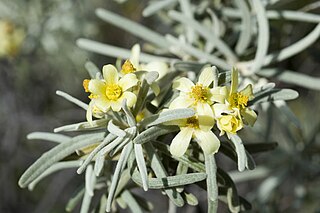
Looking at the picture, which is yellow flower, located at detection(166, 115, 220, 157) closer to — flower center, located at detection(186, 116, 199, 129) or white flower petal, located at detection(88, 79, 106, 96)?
flower center, located at detection(186, 116, 199, 129)

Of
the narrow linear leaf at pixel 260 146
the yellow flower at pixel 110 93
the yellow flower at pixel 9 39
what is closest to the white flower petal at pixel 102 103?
the yellow flower at pixel 110 93

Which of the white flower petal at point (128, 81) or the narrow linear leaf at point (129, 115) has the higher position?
the white flower petal at point (128, 81)

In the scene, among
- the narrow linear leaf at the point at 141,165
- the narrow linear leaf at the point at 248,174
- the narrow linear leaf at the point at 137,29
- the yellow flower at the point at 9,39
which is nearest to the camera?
the narrow linear leaf at the point at 141,165

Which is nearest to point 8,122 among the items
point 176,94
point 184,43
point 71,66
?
point 71,66

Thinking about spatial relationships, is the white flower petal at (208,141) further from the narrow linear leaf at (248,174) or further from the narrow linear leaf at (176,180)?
the narrow linear leaf at (248,174)

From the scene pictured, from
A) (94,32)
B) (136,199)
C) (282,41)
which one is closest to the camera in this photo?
(136,199)

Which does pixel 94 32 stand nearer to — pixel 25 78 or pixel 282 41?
pixel 25 78
